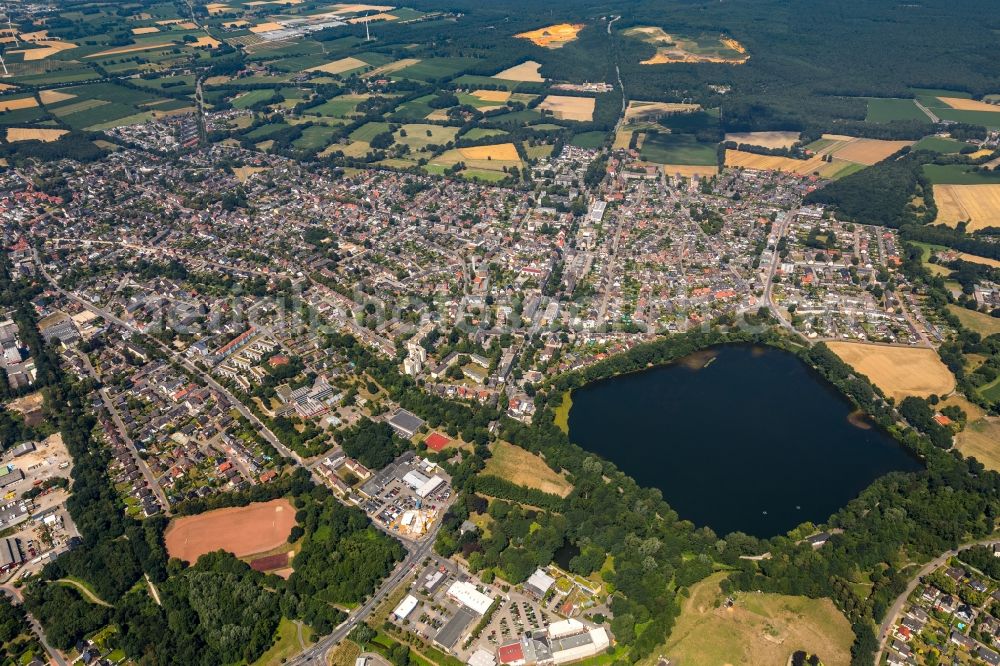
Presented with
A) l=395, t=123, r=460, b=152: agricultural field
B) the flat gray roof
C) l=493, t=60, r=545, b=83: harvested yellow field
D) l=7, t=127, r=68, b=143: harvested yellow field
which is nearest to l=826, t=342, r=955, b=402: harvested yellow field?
the flat gray roof

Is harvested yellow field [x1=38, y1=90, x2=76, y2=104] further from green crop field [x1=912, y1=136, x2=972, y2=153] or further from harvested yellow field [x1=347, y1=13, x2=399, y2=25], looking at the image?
green crop field [x1=912, y1=136, x2=972, y2=153]

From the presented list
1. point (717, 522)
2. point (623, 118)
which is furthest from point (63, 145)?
point (717, 522)

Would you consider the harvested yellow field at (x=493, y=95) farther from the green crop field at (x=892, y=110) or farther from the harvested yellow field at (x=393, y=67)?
the green crop field at (x=892, y=110)

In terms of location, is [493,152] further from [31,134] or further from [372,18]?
[372,18]

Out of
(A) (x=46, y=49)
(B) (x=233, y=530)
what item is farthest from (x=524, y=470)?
(A) (x=46, y=49)

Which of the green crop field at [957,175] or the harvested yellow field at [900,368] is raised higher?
the green crop field at [957,175]

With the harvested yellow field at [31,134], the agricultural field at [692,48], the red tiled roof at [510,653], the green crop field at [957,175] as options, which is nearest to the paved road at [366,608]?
the red tiled roof at [510,653]

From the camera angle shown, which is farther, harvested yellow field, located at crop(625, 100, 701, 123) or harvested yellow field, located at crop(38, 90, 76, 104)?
harvested yellow field, located at crop(38, 90, 76, 104)
